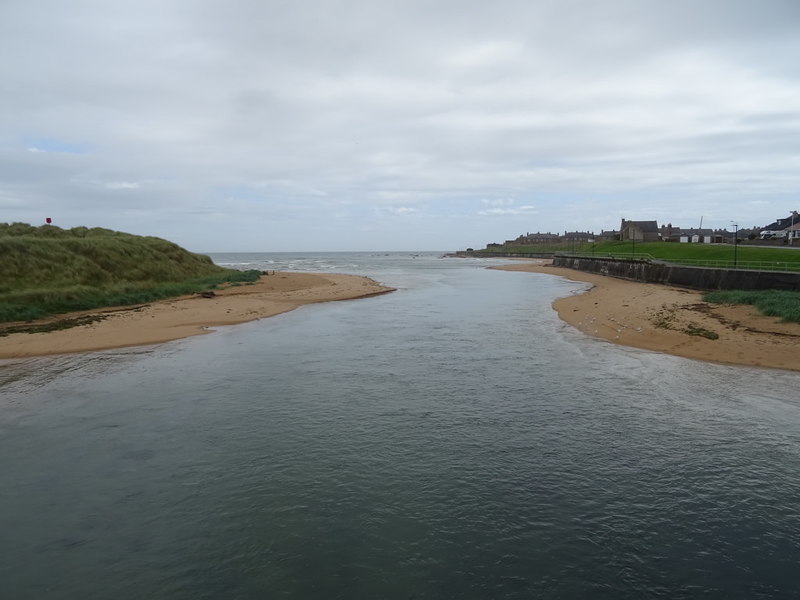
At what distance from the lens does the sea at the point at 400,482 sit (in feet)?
23.3

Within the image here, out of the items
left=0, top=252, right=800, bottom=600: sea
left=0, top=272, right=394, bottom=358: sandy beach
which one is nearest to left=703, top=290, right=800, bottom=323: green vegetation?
left=0, top=252, right=800, bottom=600: sea

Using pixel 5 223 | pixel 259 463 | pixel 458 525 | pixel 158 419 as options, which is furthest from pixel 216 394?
pixel 5 223

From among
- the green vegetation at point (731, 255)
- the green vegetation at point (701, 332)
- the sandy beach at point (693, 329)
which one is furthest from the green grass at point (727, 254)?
the green vegetation at point (701, 332)

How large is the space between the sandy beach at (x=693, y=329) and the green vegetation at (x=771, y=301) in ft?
1.59

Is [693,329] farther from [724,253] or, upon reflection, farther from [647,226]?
[647,226]

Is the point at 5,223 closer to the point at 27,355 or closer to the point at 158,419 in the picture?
the point at 27,355

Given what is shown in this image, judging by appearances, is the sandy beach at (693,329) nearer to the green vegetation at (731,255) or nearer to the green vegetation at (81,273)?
the green vegetation at (731,255)

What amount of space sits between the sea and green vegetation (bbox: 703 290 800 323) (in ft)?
32.6

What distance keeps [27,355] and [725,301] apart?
4023 centimetres

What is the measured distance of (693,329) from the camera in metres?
24.4

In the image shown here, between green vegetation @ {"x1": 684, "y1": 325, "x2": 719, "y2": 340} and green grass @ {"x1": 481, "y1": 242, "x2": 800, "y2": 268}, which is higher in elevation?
green grass @ {"x1": 481, "y1": 242, "x2": 800, "y2": 268}

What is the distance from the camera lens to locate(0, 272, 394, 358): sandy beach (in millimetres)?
22734

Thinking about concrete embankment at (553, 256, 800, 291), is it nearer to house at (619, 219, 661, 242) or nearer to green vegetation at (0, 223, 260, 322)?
green vegetation at (0, 223, 260, 322)

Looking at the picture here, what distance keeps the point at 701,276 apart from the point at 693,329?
2562 centimetres
